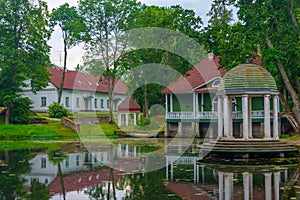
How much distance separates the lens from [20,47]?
4162cm

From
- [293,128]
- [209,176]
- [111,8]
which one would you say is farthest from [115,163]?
[111,8]

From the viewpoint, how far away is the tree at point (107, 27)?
4547cm

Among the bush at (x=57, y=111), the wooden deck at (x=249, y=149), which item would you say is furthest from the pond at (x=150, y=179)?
the bush at (x=57, y=111)

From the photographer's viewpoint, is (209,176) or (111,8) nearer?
(209,176)

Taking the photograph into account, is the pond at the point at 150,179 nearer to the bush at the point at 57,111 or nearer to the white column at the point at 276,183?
the white column at the point at 276,183

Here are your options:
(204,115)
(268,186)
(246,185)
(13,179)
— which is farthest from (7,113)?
(268,186)

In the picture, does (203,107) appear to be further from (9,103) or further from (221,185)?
(221,185)

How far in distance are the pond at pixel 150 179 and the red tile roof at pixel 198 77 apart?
67.0 ft

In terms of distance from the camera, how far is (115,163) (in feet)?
56.9

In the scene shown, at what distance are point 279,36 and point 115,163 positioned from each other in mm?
15271

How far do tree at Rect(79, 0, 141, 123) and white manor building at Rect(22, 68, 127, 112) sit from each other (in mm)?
6235

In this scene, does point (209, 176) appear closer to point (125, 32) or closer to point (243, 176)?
point (243, 176)

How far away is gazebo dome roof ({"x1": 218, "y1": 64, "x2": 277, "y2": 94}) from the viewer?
19.0 m

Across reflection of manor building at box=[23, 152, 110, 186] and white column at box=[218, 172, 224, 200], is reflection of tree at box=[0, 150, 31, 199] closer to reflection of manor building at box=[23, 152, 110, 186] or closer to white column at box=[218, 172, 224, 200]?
reflection of manor building at box=[23, 152, 110, 186]
